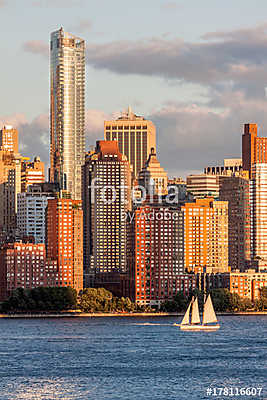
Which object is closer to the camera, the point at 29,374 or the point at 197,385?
the point at 197,385

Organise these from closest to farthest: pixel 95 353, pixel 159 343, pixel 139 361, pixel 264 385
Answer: pixel 264 385 < pixel 139 361 < pixel 95 353 < pixel 159 343

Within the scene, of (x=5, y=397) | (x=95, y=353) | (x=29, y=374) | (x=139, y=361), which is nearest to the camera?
(x=5, y=397)

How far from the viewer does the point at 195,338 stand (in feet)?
604

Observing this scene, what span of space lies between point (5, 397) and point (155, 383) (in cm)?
1828

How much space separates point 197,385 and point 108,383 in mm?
9443

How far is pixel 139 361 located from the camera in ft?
490

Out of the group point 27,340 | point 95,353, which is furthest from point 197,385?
point 27,340

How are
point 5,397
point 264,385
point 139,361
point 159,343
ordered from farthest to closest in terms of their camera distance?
point 159,343 → point 139,361 → point 264,385 → point 5,397

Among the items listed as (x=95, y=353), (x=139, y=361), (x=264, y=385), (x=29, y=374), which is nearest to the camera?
(x=264, y=385)

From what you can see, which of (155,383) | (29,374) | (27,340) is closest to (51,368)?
(29,374)

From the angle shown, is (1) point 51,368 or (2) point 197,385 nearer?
(2) point 197,385

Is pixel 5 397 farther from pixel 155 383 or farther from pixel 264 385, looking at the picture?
pixel 264 385

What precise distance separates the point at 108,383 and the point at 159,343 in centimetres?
4695

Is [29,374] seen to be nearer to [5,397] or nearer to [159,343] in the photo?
[5,397]
